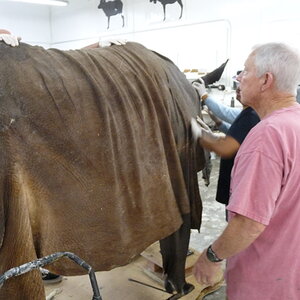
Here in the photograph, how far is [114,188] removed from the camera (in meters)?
1.40

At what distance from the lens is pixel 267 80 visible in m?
1.26

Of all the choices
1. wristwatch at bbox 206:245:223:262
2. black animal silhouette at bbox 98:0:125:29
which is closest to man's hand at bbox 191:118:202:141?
wristwatch at bbox 206:245:223:262

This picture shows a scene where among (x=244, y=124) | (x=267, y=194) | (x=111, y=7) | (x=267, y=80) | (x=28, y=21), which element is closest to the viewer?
(x=267, y=194)

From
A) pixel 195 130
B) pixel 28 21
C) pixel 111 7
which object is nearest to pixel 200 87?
pixel 195 130

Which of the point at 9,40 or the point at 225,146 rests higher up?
the point at 9,40

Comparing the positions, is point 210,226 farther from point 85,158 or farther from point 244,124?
point 85,158

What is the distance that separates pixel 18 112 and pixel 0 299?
26.8 inches

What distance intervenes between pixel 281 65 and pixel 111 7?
8.66 meters

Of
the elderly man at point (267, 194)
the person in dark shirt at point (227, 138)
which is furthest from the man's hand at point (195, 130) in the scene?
the elderly man at point (267, 194)

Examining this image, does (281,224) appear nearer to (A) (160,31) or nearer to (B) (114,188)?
(B) (114,188)

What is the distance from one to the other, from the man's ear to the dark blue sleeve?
477 mm

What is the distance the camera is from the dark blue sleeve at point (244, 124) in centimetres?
174

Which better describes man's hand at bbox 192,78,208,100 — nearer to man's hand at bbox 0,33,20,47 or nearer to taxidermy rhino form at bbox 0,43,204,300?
taxidermy rhino form at bbox 0,43,204,300

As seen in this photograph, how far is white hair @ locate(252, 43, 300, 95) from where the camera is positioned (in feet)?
4.00
